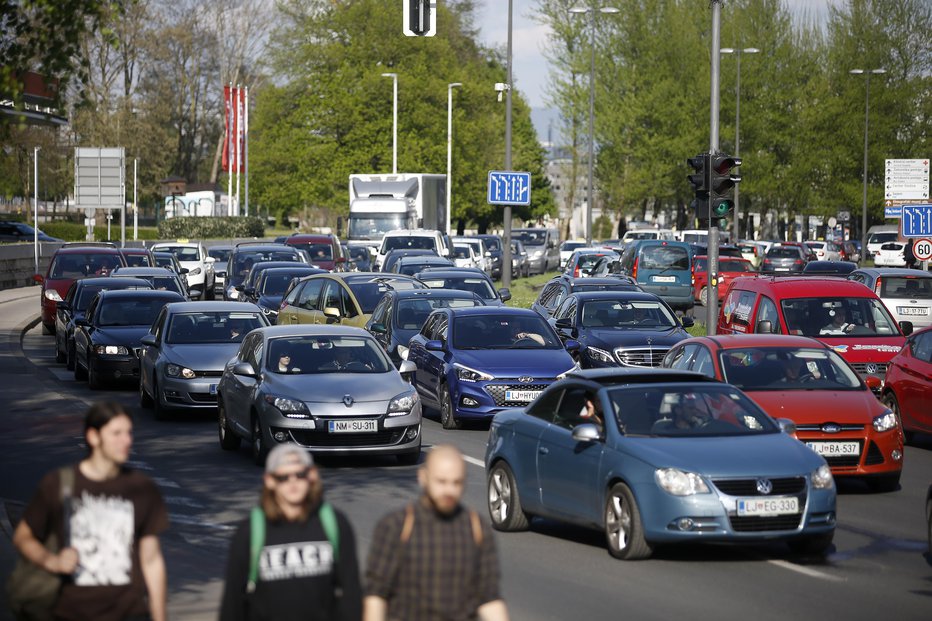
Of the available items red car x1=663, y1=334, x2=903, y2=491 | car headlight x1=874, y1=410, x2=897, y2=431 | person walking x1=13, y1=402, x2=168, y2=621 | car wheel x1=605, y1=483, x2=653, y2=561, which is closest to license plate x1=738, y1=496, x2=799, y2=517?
car wheel x1=605, y1=483, x2=653, y2=561

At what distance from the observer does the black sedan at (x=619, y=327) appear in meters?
23.1

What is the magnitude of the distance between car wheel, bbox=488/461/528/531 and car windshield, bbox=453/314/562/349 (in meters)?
7.80

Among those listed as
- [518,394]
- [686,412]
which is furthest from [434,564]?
[518,394]

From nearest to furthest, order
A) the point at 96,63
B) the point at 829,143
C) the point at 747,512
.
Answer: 1. the point at 747,512
2. the point at 829,143
3. the point at 96,63

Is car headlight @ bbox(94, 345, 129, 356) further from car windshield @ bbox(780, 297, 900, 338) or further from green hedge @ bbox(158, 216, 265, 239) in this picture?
green hedge @ bbox(158, 216, 265, 239)

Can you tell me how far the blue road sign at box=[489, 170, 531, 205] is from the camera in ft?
123

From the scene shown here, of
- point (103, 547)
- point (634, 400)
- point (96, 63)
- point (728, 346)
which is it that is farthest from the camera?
point (96, 63)

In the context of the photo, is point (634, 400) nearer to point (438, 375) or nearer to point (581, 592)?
point (581, 592)

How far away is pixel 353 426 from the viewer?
1608cm

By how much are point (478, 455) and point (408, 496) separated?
11.0 feet

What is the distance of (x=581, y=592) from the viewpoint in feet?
33.6

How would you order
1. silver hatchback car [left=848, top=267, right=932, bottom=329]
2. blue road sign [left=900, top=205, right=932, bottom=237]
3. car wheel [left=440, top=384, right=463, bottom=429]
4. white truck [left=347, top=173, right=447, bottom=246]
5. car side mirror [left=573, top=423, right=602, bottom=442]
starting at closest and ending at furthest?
car side mirror [left=573, top=423, right=602, bottom=442] → car wheel [left=440, top=384, right=463, bottom=429] → silver hatchback car [left=848, top=267, right=932, bottom=329] → blue road sign [left=900, top=205, right=932, bottom=237] → white truck [left=347, top=173, right=447, bottom=246]

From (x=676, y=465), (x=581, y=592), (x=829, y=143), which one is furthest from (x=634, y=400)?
(x=829, y=143)

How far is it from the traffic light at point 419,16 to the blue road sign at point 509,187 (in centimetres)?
1616
